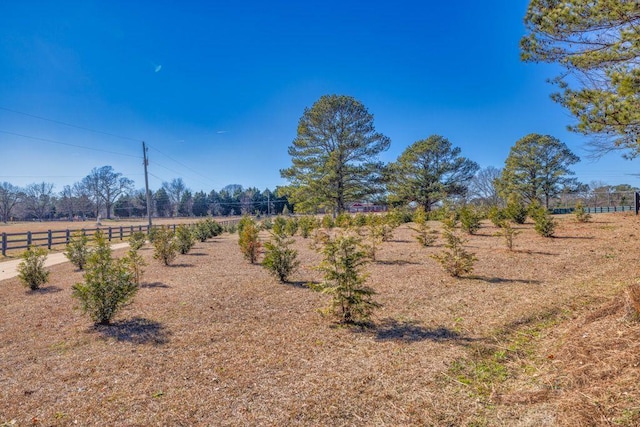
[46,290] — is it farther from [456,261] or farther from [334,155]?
[334,155]

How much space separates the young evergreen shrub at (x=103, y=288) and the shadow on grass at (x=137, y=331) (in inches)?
9.3

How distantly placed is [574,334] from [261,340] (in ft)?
12.4

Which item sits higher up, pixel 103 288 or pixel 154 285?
pixel 103 288

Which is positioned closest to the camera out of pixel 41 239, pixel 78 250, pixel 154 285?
Result: pixel 154 285

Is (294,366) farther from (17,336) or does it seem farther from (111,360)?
(17,336)

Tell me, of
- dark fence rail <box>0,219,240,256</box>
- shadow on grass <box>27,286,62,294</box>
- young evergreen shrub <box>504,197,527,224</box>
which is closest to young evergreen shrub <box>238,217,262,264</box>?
dark fence rail <box>0,219,240,256</box>

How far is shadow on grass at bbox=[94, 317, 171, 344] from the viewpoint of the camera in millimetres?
4547

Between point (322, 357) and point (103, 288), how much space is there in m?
3.78

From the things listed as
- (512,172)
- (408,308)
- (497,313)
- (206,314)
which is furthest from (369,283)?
(512,172)

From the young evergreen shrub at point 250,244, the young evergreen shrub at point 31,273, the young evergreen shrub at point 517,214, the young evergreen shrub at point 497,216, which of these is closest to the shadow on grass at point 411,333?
the young evergreen shrub at point 250,244

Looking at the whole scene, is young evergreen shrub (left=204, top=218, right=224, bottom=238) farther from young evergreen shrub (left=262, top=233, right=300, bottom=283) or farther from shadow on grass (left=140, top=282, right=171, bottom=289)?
young evergreen shrub (left=262, top=233, right=300, bottom=283)

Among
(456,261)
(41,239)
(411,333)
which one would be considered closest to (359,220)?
(456,261)

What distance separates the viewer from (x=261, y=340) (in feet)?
14.3

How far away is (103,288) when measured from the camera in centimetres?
521
